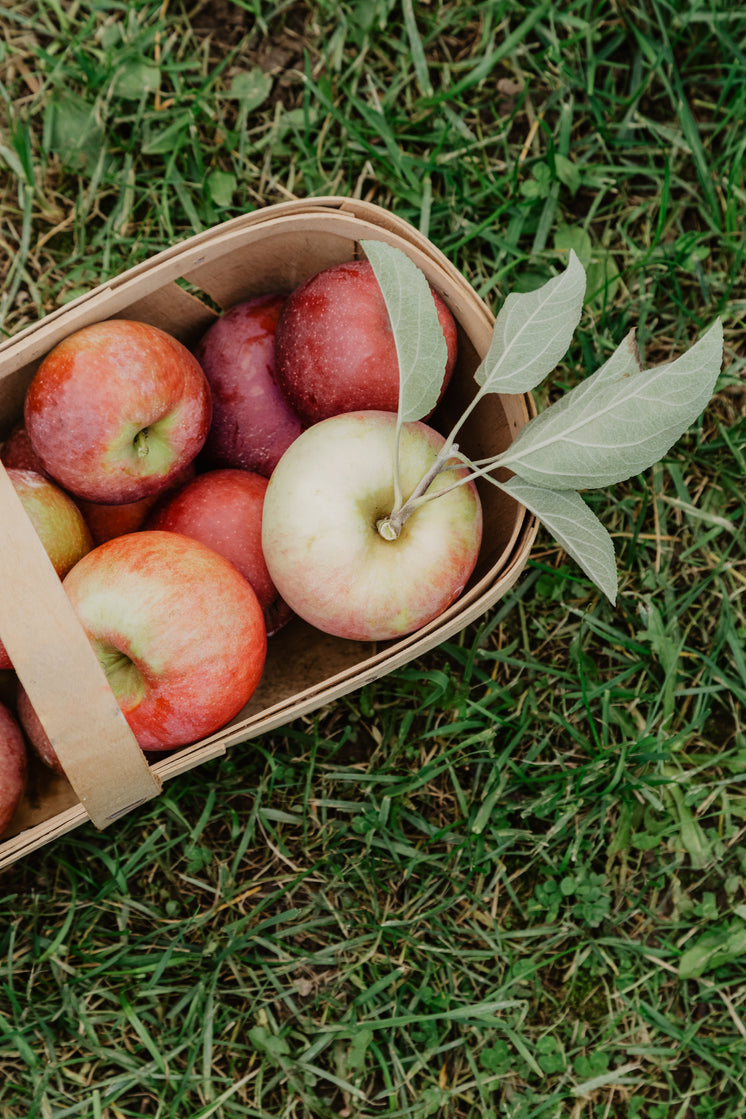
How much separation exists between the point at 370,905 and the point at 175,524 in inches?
34.3

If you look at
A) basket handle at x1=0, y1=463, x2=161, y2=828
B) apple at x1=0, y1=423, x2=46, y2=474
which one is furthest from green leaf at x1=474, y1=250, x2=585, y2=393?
apple at x1=0, y1=423, x2=46, y2=474

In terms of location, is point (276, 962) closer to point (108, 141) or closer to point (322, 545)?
point (322, 545)

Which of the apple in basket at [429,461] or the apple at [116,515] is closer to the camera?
Answer: the apple in basket at [429,461]

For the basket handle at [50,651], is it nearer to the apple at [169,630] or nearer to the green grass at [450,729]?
the apple at [169,630]

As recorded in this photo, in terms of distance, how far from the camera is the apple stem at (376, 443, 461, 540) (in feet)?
4.25

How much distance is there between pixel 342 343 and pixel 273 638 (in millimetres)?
590

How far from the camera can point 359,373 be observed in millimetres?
1461

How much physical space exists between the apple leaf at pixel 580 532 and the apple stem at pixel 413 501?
0.30 feet

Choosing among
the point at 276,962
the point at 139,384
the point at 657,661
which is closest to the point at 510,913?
the point at 276,962

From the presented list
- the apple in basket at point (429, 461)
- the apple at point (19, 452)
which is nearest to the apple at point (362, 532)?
the apple in basket at point (429, 461)

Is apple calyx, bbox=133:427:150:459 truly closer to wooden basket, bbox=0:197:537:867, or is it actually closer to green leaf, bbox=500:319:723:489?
wooden basket, bbox=0:197:537:867

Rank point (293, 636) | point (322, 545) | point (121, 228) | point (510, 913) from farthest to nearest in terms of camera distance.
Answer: point (121, 228)
point (510, 913)
point (293, 636)
point (322, 545)

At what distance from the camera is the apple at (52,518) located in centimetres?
142

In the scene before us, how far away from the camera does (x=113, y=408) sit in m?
1.34
